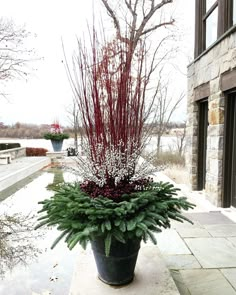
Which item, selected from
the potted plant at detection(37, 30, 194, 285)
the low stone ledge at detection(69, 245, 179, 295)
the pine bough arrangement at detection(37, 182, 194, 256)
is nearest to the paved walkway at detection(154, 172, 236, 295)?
the low stone ledge at detection(69, 245, 179, 295)

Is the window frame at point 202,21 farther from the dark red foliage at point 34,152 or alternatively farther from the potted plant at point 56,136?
the dark red foliage at point 34,152

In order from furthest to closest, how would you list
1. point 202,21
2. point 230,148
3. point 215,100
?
point 202,21
point 215,100
point 230,148

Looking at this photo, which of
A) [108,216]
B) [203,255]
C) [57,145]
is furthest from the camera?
[57,145]

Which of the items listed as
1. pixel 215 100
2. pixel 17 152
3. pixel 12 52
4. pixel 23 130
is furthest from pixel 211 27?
pixel 17 152

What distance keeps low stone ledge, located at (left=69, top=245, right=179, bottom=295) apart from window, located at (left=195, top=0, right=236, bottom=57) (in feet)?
10.7

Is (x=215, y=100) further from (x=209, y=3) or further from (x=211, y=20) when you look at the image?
(x=209, y=3)

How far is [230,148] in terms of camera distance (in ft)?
12.2

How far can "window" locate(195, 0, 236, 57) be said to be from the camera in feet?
12.0

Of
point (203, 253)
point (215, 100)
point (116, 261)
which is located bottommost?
point (203, 253)

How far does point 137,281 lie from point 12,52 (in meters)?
8.32

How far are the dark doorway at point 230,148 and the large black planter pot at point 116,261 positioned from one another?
2.52 meters

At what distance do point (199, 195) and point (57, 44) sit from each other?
3.64 meters

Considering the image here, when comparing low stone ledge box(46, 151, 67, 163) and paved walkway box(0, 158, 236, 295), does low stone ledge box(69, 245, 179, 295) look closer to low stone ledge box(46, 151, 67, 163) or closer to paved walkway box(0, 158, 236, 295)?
paved walkway box(0, 158, 236, 295)

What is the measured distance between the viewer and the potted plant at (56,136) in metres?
11.0
